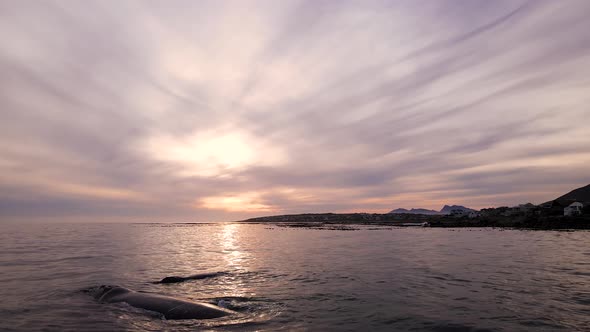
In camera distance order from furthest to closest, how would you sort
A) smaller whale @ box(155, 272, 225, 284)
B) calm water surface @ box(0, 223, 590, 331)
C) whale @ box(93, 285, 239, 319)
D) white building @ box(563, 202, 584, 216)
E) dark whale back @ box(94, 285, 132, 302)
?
1. white building @ box(563, 202, 584, 216)
2. smaller whale @ box(155, 272, 225, 284)
3. dark whale back @ box(94, 285, 132, 302)
4. whale @ box(93, 285, 239, 319)
5. calm water surface @ box(0, 223, 590, 331)

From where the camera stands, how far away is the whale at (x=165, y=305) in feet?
49.0

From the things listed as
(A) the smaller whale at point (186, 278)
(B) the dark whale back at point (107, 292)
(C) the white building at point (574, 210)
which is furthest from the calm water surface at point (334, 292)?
(C) the white building at point (574, 210)

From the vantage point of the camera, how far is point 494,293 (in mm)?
17766

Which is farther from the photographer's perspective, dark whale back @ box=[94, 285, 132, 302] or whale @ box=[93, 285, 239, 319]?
dark whale back @ box=[94, 285, 132, 302]

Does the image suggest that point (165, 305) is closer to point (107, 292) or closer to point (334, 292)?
point (107, 292)

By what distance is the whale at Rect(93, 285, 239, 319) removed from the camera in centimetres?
1492

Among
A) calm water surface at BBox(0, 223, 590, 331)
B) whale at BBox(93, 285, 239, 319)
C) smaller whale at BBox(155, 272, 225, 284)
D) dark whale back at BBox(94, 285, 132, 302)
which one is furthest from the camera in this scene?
smaller whale at BBox(155, 272, 225, 284)

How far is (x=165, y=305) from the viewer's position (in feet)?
52.4

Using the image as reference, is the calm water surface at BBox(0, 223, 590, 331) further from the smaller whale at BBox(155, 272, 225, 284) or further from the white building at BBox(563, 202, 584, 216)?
the white building at BBox(563, 202, 584, 216)

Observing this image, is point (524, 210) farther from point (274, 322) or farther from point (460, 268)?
point (274, 322)

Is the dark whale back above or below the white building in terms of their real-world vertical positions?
below

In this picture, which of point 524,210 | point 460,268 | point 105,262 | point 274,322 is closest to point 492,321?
point 274,322

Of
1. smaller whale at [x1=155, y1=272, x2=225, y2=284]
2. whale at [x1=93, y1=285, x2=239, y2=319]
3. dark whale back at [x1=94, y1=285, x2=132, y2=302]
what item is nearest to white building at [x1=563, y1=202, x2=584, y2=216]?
smaller whale at [x1=155, y1=272, x2=225, y2=284]

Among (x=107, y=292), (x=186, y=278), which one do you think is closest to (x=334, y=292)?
(x=186, y=278)
